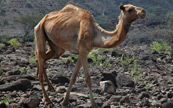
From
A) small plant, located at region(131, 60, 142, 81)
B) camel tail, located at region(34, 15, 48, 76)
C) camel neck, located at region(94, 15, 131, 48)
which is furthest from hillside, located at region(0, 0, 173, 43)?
camel neck, located at region(94, 15, 131, 48)

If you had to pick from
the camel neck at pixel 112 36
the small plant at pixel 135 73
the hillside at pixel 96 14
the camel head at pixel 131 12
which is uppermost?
the hillside at pixel 96 14

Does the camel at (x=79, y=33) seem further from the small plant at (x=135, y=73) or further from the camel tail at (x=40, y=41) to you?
the small plant at (x=135, y=73)

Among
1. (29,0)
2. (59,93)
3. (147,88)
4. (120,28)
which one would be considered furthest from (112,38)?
(29,0)

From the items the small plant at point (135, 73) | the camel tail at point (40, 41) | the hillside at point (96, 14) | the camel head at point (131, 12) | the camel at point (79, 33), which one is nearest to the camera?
the camel head at point (131, 12)

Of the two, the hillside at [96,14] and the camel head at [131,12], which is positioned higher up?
the hillside at [96,14]

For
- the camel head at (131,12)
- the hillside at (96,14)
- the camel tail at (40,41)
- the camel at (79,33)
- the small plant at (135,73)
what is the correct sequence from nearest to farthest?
the camel head at (131,12), the camel at (79,33), the camel tail at (40,41), the small plant at (135,73), the hillside at (96,14)

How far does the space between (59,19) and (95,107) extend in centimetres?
239

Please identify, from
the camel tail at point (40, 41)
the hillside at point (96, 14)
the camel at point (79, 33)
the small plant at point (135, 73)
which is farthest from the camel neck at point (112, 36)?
the hillside at point (96, 14)

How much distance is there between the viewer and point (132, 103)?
626cm

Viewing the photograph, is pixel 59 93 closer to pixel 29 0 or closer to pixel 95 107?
pixel 95 107

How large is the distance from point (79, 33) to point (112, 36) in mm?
759

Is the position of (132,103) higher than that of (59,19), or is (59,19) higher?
(59,19)

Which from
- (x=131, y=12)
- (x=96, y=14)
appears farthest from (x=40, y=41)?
(x=96, y=14)

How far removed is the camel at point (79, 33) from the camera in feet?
18.4
